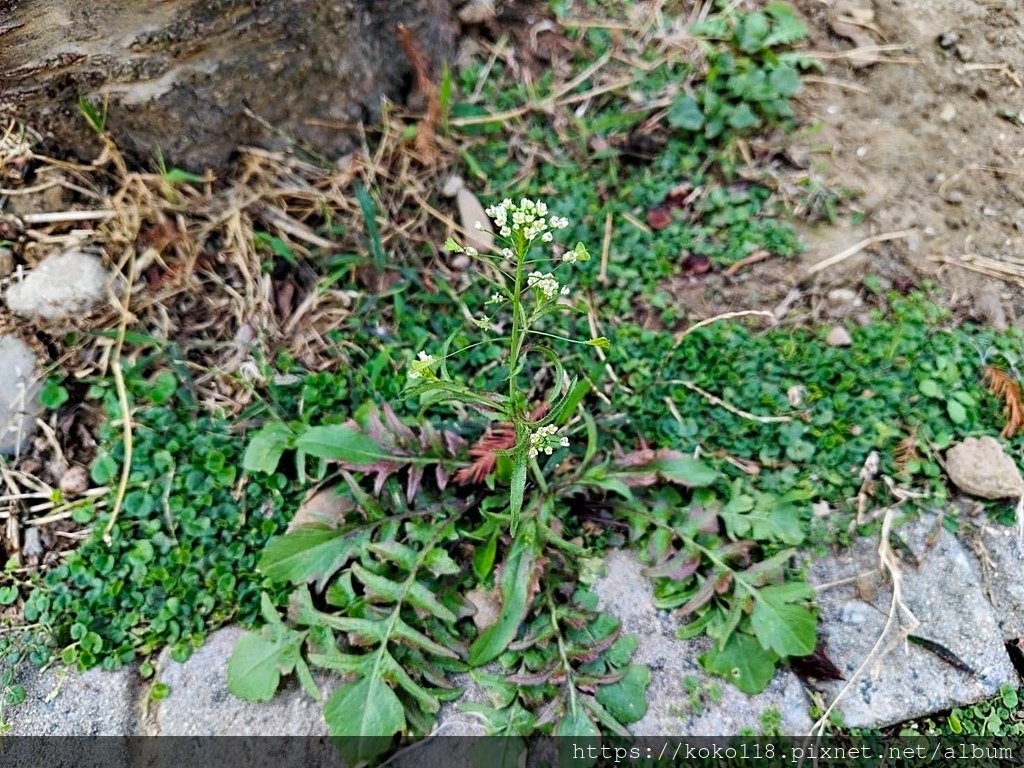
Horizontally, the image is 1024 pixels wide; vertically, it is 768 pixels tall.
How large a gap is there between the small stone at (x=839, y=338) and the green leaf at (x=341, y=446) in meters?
1.62

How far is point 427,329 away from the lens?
292 cm

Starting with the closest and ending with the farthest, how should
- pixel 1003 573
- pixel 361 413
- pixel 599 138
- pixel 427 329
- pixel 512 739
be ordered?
pixel 512 739 → pixel 1003 573 → pixel 361 413 → pixel 427 329 → pixel 599 138

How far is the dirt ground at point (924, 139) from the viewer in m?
2.90

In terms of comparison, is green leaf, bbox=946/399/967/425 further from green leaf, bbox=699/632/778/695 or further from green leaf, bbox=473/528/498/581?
green leaf, bbox=473/528/498/581

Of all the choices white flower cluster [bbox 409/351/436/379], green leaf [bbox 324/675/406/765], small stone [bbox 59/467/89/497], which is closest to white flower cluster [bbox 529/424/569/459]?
white flower cluster [bbox 409/351/436/379]

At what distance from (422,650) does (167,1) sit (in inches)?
90.9

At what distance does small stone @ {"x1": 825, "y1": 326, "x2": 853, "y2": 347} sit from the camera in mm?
2789

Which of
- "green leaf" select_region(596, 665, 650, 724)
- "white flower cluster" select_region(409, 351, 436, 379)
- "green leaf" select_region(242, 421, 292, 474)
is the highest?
"white flower cluster" select_region(409, 351, 436, 379)

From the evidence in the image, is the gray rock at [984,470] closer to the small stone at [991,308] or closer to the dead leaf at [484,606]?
the small stone at [991,308]

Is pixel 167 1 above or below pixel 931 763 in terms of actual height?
above

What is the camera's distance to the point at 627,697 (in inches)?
91.2

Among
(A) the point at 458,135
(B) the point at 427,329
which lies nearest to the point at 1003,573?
(B) the point at 427,329

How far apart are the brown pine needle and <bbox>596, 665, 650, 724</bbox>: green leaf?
1.49 m

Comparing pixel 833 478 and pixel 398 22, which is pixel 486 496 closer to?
pixel 833 478
